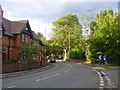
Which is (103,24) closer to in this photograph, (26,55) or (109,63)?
(109,63)

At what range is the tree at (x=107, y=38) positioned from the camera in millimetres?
61781

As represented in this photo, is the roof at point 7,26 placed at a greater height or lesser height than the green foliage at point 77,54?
greater

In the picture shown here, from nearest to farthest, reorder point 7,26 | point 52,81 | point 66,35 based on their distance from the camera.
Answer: point 52,81 → point 7,26 → point 66,35

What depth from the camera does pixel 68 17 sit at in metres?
107

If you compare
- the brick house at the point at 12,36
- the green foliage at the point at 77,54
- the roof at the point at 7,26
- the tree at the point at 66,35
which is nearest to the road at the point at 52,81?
the brick house at the point at 12,36

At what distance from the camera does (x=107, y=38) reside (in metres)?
62.1

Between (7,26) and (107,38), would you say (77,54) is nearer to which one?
(107,38)

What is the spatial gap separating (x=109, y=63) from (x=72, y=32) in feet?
102

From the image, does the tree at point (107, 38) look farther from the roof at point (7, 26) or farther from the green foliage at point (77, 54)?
the roof at point (7, 26)

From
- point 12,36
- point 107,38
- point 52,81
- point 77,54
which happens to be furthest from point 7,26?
point 77,54

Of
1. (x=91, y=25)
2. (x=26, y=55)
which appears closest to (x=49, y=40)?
(x=91, y=25)

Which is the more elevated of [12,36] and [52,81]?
[12,36]

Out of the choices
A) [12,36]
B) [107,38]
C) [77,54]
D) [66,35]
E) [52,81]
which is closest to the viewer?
[52,81]

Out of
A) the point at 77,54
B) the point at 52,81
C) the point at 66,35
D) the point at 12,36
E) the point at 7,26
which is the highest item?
the point at 66,35
